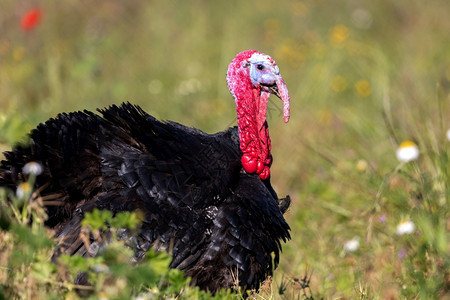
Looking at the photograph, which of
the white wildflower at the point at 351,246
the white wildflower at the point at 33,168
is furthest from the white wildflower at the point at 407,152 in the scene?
the white wildflower at the point at 33,168

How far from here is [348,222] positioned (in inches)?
227

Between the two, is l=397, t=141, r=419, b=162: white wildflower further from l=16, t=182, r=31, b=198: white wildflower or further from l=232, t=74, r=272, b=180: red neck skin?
l=16, t=182, r=31, b=198: white wildflower

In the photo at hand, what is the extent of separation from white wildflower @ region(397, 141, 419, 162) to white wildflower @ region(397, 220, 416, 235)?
0.47m

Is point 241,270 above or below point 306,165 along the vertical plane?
below

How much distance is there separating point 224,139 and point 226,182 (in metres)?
0.45

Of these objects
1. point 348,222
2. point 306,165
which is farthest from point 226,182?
point 306,165

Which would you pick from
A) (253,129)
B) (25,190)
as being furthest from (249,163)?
(25,190)

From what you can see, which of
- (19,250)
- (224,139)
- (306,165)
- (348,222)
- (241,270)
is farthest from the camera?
(306,165)

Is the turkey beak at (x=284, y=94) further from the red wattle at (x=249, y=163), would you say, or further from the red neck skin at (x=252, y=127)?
the red wattle at (x=249, y=163)

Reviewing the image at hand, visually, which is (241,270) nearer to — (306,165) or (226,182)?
(226,182)

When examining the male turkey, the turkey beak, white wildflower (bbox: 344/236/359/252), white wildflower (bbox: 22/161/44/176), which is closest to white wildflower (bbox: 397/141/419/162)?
white wildflower (bbox: 344/236/359/252)

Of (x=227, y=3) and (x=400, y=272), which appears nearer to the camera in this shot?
(x=400, y=272)

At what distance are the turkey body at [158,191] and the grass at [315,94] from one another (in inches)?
10.3

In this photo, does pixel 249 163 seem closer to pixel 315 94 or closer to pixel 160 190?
pixel 160 190
